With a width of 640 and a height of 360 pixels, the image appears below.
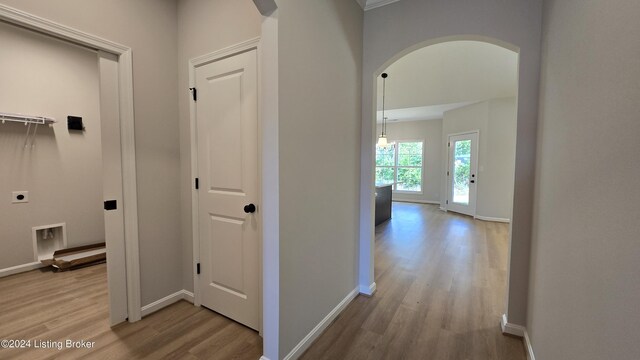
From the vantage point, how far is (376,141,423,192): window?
877 cm

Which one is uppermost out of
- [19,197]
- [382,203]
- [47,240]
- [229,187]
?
[229,187]

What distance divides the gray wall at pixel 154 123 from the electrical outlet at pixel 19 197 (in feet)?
7.38

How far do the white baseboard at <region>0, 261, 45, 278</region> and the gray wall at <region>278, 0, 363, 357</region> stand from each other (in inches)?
142

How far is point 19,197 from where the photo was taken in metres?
2.97

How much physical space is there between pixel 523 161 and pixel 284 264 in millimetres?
1864

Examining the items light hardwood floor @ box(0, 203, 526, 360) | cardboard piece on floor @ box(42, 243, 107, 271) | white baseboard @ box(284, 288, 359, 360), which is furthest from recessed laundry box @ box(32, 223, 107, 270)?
white baseboard @ box(284, 288, 359, 360)

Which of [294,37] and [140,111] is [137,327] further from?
[294,37]

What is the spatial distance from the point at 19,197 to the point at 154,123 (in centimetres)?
241

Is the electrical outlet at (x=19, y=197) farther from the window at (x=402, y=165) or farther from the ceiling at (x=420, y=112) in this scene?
the window at (x=402, y=165)

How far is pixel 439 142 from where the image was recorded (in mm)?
8180

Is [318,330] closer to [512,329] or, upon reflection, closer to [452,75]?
[512,329]

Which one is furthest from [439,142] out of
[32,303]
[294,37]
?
[32,303]

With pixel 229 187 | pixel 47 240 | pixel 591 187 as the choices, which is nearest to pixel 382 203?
pixel 229 187

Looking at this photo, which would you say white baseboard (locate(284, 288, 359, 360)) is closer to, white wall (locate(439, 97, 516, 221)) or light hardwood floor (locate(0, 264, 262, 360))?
light hardwood floor (locate(0, 264, 262, 360))
